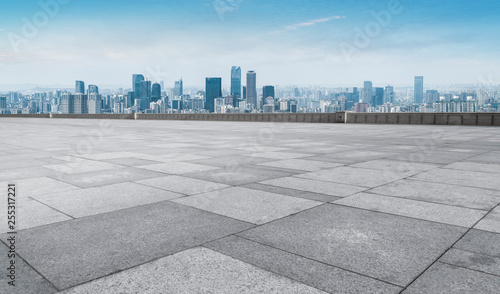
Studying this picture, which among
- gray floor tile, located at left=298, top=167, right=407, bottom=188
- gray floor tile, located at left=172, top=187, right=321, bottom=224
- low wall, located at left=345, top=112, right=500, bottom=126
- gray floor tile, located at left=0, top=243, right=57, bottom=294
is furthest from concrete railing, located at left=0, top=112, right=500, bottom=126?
gray floor tile, located at left=0, top=243, right=57, bottom=294

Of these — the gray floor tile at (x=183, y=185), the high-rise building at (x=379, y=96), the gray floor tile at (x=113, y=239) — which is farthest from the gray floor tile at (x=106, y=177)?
the high-rise building at (x=379, y=96)

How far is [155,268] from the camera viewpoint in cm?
315

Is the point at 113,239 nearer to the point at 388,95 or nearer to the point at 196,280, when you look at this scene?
the point at 196,280

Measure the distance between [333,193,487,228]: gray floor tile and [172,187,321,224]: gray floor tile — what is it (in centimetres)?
66

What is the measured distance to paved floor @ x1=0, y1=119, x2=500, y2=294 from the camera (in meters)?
2.95

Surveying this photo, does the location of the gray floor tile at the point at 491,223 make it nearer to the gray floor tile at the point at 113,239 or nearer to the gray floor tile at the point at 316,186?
the gray floor tile at the point at 316,186

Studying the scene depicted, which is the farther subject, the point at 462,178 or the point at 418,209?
the point at 462,178

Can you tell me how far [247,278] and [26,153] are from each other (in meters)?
10.5

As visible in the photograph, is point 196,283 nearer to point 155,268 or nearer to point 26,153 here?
point 155,268

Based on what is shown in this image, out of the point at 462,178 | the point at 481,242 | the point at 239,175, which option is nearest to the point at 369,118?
the point at 462,178

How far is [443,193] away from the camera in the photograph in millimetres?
5992

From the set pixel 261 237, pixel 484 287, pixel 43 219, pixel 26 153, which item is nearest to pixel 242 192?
pixel 261 237

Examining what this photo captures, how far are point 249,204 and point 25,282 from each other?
290 centimetres

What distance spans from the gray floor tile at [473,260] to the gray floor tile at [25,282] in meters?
3.17
